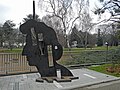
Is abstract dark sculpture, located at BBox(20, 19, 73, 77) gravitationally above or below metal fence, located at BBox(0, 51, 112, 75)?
above

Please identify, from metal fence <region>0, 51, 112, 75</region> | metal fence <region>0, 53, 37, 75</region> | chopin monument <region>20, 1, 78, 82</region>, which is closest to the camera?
chopin monument <region>20, 1, 78, 82</region>

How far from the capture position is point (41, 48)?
1030 cm

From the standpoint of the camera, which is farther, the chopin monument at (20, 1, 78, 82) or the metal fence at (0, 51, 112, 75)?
the metal fence at (0, 51, 112, 75)

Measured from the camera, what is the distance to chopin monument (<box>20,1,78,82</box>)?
9.98 metres

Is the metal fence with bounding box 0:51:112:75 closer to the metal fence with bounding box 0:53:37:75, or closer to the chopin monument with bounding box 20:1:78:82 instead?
the metal fence with bounding box 0:53:37:75

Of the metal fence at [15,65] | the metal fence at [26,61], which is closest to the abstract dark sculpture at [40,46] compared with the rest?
the metal fence at [26,61]

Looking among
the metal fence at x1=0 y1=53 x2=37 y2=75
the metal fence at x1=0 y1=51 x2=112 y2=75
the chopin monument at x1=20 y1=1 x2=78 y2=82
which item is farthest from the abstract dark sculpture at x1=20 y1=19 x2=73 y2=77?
the metal fence at x1=0 y1=53 x2=37 y2=75

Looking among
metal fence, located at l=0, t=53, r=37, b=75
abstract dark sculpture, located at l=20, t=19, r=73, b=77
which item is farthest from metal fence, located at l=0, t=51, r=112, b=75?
abstract dark sculpture, located at l=20, t=19, r=73, b=77

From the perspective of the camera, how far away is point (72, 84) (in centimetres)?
910

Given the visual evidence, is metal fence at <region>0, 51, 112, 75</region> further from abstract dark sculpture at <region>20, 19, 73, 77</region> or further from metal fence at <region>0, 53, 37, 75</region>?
abstract dark sculpture at <region>20, 19, 73, 77</region>

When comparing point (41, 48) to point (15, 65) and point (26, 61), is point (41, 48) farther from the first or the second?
point (15, 65)

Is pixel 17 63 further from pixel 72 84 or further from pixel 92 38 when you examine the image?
pixel 92 38

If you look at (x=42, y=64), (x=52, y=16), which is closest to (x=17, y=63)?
(x=42, y=64)

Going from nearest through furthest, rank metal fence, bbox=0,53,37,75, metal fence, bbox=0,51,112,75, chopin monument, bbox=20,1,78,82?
chopin monument, bbox=20,1,78,82 < metal fence, bbox=0,53,37,75 < metal fence, bbox=0,51,112,75
